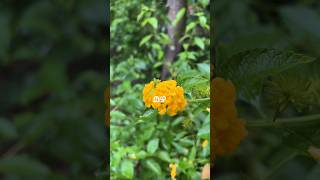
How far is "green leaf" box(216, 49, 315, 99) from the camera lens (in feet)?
1.86

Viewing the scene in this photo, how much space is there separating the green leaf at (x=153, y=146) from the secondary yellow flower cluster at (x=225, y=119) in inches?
5.0

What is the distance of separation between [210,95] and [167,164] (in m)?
0.14

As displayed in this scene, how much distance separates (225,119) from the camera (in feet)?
1.98

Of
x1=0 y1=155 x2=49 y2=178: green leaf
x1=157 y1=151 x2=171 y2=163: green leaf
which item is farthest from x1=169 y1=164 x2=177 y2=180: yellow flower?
x1=0 y1=155 x2=49 y2=178: green leaf

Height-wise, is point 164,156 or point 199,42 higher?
point 199,42

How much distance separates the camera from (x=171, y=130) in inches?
27.8

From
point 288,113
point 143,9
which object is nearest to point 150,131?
point 143,9

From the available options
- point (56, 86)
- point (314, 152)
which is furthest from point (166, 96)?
point (56, 86)

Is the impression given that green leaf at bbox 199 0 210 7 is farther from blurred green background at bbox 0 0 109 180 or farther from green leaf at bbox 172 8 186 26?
blurred green background at bbox 0 0 109 180

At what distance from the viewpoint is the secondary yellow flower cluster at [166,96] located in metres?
0.65

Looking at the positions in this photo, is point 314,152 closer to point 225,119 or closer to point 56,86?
point 225,119

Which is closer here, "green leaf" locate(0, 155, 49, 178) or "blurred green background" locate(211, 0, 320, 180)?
"blurred green background" locate(211, 0, 320, 180)

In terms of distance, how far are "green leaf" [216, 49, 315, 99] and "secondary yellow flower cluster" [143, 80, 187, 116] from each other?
0.06 m

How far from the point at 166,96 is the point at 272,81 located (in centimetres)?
12
